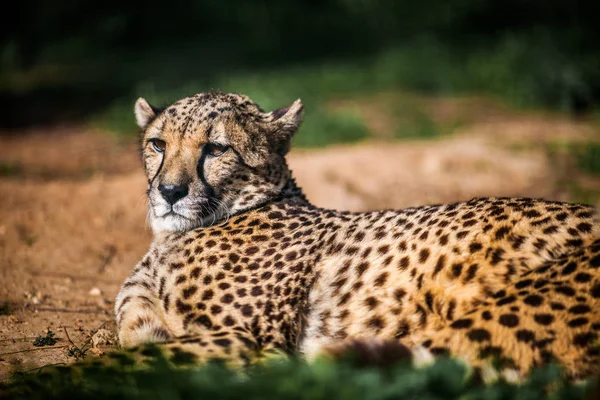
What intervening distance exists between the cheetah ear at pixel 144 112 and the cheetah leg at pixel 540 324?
201 centimetres

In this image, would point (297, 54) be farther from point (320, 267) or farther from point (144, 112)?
point (320, 267)

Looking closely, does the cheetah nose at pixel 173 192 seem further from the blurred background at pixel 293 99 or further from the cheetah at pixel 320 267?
the blurred background at pixel 293 99

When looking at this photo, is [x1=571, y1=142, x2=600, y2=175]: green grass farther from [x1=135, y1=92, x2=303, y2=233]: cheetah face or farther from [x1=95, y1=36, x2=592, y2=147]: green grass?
[x1=135, y1=92, x2=303, y2=233]: cheetah face

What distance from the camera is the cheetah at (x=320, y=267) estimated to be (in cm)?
279

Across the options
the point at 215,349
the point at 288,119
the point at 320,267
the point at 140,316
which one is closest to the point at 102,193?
the point at 288,119

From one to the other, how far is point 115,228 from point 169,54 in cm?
974

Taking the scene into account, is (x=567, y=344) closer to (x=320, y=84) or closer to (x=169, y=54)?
(x=320, y=84)

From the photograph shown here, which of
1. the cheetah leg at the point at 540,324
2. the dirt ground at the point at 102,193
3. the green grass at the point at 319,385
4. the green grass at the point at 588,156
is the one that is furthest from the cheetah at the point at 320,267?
the green grass at the point at 588,156

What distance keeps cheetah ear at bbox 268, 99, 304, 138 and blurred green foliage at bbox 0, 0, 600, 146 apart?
4154mm

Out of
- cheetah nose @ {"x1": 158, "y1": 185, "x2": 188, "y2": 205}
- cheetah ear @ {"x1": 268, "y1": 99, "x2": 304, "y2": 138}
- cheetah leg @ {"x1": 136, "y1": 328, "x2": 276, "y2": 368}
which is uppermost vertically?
cheetah ear @ {"x1": 268, "y1": 99, "x2": 304, "y2": 138}

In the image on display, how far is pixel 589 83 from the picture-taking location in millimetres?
10898

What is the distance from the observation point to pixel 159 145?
379cm

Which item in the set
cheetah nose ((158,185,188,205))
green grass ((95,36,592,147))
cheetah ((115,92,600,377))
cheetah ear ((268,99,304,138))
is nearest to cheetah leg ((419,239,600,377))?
cheetah ((115,92,600,377))

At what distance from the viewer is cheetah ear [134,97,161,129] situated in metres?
4.00
